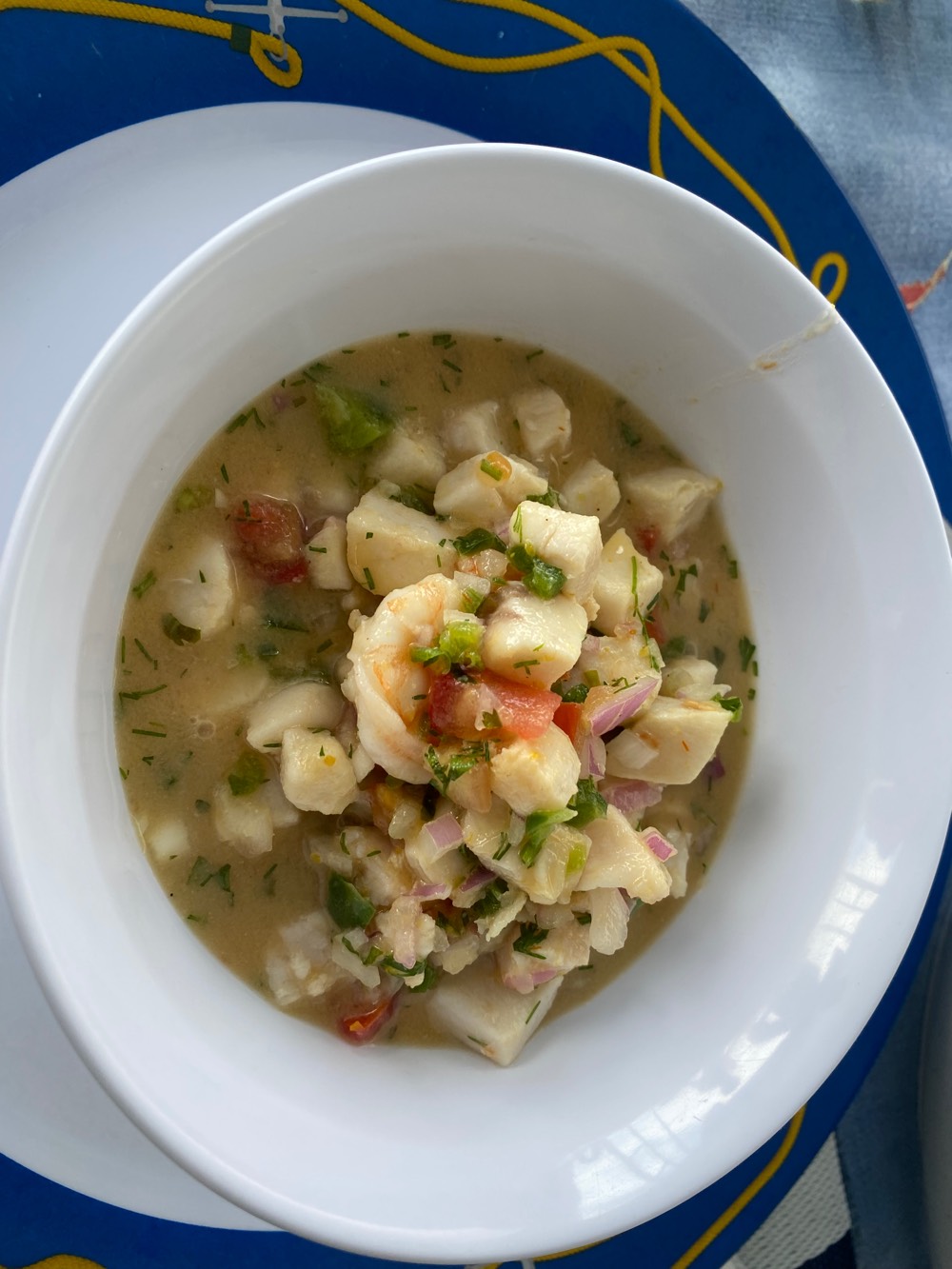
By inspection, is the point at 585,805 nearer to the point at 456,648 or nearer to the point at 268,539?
the point at 456,648

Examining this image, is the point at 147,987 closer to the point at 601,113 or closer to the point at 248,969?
the point at 248,969

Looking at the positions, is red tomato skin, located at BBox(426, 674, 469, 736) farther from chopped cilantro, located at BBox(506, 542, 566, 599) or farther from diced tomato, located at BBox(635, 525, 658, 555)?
diced tomato, located at BBox(635, 525, 658, 555)

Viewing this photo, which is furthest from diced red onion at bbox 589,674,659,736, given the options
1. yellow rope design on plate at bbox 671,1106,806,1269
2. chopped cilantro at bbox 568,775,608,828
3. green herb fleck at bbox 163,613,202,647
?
yellow rope design on plate at bbox 671,1106,806,1269

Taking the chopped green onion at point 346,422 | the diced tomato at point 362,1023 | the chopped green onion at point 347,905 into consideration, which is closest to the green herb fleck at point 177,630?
the chopped green onion at point 346,422

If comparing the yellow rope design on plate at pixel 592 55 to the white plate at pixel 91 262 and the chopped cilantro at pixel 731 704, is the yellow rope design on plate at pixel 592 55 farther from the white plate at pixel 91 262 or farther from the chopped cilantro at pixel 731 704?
the chopped cilantro at pixel 731 704

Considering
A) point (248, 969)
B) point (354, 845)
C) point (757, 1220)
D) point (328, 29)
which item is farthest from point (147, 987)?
point (328, 29)

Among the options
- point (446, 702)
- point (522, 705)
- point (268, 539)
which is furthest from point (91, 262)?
point (522, 705)
